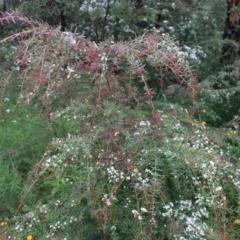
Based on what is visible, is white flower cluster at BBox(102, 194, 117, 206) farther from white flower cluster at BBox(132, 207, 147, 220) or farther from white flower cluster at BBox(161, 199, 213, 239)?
white flower cluster at BBox(161, 199, 213, 239)

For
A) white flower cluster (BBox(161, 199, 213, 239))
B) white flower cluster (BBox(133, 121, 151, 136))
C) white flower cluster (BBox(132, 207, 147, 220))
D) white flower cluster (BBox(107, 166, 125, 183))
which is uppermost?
white flower cluster (BBox(133, 121, 151, 136))

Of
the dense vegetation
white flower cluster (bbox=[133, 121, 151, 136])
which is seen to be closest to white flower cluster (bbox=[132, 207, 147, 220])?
the dense vegetation

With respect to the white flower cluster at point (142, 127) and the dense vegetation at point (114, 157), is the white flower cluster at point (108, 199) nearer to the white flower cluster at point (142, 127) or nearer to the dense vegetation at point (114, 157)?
the dense vegetation at point (114, 157)

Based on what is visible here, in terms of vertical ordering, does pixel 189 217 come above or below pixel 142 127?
below

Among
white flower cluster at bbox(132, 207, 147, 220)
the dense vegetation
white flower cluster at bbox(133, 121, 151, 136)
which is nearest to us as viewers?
white flower cluster at bbox(132, 207, 147, 220)

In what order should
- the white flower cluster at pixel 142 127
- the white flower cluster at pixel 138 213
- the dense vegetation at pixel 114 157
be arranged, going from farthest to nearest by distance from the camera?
the white flower cluster at pixel 142 127 < the dense vegetation at pixel 114 157 < the white flower cluster at pixel 138 213

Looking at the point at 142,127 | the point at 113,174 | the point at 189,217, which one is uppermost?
the point at 142,127

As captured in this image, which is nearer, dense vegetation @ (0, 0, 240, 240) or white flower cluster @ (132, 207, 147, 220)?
white flower cluster @ (132, 207, 147, 220)

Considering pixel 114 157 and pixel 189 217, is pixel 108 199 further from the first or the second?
pixel 189 217

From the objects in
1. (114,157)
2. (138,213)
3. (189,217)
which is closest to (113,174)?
(114,157)

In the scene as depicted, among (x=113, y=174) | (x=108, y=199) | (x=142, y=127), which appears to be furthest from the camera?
(x=142, y=127)

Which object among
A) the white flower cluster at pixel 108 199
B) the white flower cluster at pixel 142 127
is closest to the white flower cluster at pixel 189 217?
the white flower cluster at pixel 108 199

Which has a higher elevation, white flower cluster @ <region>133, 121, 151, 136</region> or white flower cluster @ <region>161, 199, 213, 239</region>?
white flower cluster @ <region>133, 121, 151, 136</region>

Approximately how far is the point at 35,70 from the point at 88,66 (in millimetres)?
321
